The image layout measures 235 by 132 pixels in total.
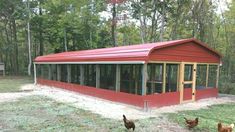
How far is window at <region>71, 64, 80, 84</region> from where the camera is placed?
13461mm

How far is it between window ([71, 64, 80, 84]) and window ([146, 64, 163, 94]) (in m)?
4.47

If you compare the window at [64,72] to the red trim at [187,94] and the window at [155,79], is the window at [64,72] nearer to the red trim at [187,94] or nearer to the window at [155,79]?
the window at [155,79]

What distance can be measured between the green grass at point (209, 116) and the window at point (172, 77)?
1509 mm

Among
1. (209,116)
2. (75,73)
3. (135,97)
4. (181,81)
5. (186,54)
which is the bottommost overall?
(209,116)

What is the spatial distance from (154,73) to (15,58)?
72.5 ft

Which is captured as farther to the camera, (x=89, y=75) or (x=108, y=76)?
(x=89, y=75)

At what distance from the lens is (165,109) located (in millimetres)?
8695

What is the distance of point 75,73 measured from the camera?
13.8 metres

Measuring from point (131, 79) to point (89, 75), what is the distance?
119 inches

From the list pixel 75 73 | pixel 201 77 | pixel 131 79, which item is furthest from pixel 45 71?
pixel 201 77

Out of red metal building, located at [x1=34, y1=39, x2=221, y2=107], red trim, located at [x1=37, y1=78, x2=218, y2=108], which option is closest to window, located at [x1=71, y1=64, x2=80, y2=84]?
red trim, located at [x1=37, y1=78, x2=218, y2=108]

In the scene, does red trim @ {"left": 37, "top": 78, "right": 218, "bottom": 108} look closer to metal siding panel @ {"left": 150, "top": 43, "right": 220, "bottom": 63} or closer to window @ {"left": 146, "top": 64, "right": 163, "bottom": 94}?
window @ {"left": 146, "top": 64, "right": 163, "bottom": 94}

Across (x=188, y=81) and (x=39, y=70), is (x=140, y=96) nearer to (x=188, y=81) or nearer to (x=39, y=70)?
(x=188, y=81)

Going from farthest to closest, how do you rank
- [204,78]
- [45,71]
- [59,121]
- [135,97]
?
[45,71] → [204,78] → [135,97] → [59,121]
